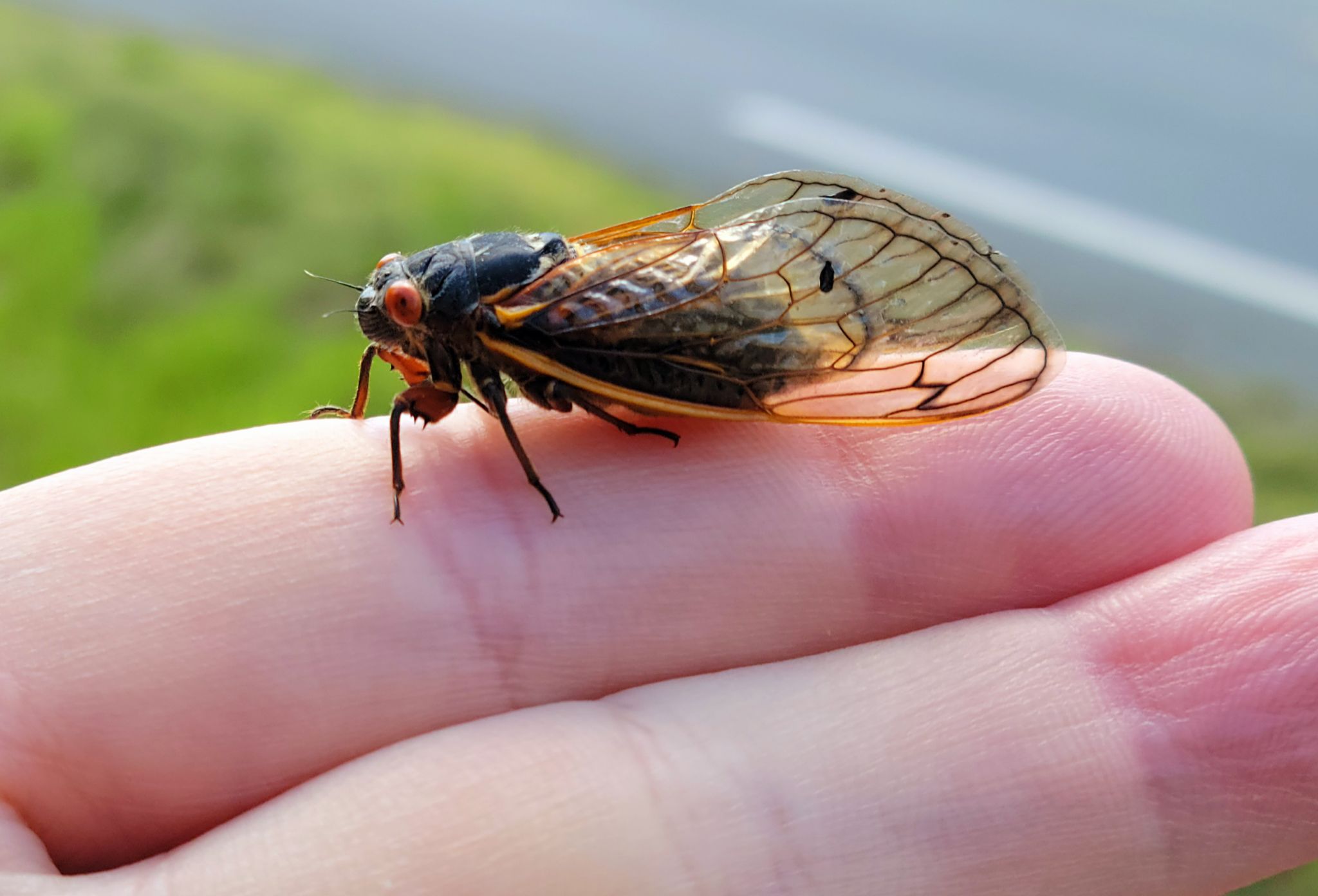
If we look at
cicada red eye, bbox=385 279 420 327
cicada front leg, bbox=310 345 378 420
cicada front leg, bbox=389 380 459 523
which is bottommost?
cicada front leg, bbox=310 345 378 420

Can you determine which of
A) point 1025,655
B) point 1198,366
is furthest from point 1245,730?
point 1198,366

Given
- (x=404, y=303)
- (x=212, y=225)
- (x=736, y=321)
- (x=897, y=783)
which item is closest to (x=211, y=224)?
(x=212, y=225)

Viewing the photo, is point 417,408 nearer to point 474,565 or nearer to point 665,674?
point 474,565

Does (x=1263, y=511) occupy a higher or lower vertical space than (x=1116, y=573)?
lower

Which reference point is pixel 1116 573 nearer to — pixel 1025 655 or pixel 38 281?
pixel 1025 655

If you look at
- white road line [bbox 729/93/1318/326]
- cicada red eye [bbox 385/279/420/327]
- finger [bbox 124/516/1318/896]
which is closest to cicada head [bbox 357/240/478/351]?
cicada red eye [bbox 385/279/420/327]

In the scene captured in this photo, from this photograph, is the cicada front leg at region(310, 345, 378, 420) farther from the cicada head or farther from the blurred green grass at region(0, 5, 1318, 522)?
the blurred green grass at region(0, 5, 1318, 522)
